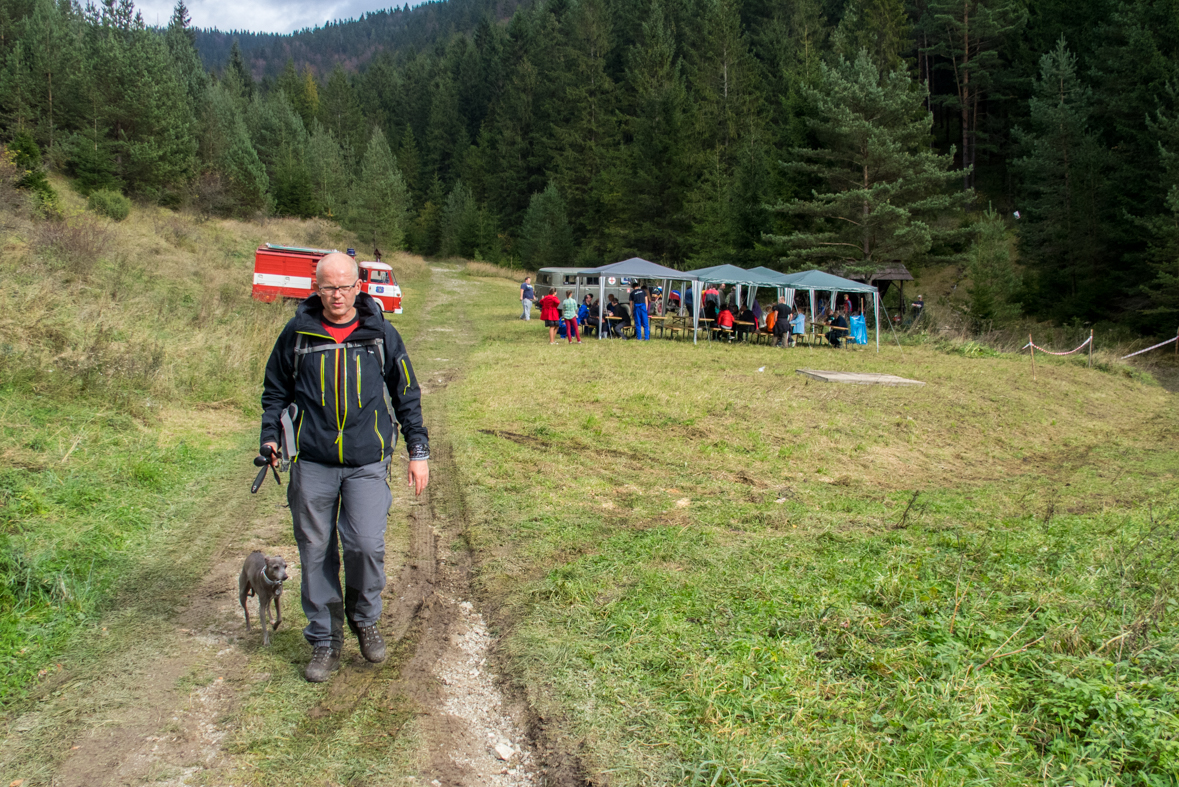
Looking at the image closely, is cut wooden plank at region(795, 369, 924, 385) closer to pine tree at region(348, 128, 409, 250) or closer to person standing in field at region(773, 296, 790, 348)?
person standing in field at region(773, 296, 790, 348)

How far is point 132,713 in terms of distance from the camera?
318 centimetres

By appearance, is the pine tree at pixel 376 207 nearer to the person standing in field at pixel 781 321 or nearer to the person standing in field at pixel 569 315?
the person standing in field at pixel 569 315

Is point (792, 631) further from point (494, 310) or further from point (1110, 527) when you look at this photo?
point (494, 310)

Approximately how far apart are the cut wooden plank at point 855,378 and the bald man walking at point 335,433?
11.9 meters

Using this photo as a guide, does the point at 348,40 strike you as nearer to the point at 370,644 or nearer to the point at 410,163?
the point at 410,163

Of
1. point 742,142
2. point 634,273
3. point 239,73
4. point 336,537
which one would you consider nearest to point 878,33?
point 742,142

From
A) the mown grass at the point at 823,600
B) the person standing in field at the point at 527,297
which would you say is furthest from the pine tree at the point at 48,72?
the mown grass at the point at 823,600

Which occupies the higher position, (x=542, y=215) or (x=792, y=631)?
(x=542, y=215)

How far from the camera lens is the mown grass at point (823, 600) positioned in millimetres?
2924

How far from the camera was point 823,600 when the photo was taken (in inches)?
165

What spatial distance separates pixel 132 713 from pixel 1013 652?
3757 mm

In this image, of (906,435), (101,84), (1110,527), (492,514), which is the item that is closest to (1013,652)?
(1110,527)

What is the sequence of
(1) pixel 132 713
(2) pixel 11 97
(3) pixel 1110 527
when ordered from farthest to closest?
1. (2) pixel 11 97
2. (3) pixel 1110 527
3. (1) pixel 132 713

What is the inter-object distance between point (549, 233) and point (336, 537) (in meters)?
54.0
